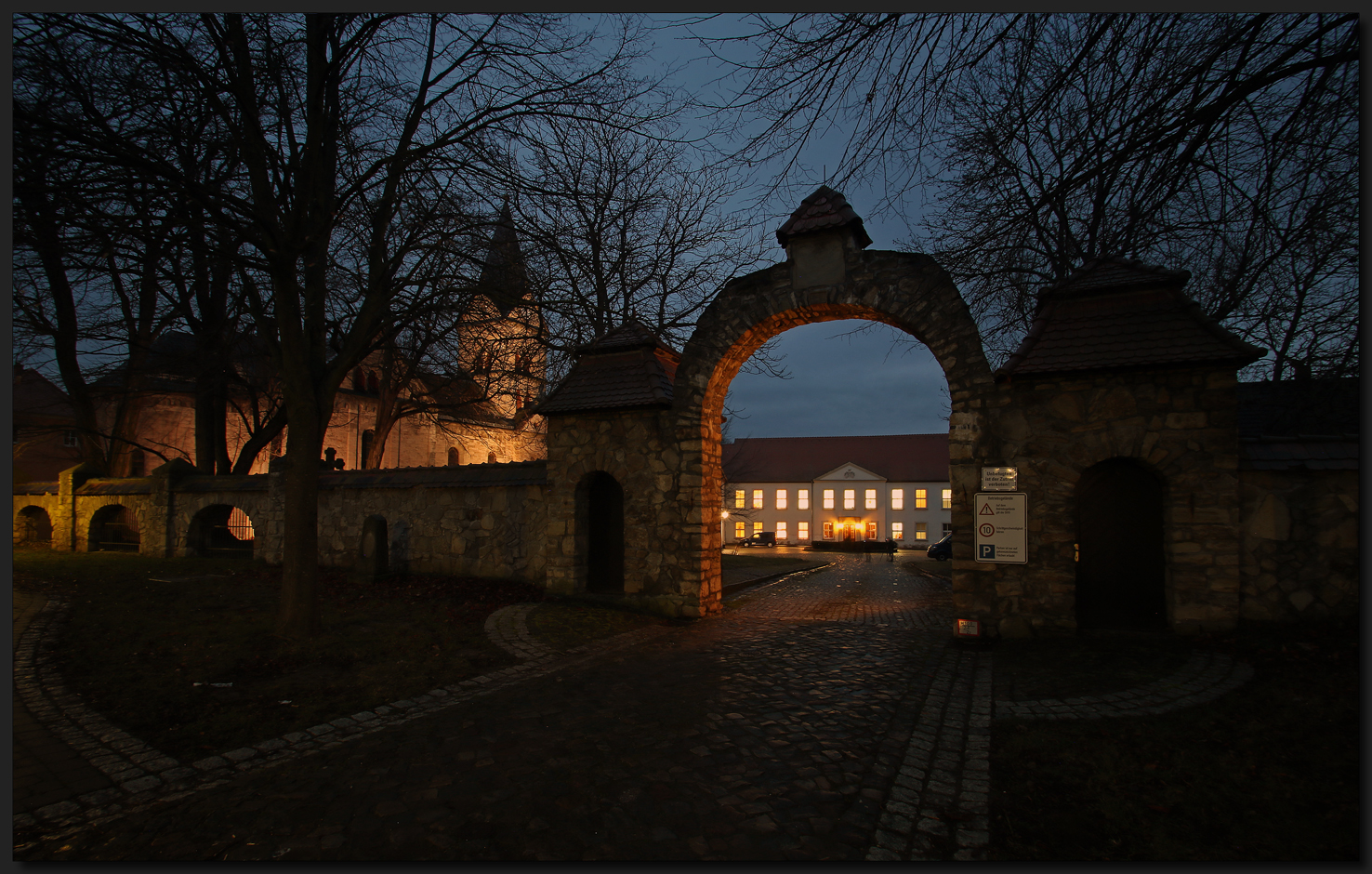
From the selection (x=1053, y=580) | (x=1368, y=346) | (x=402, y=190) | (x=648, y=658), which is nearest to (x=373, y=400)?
(x=402, y=190)

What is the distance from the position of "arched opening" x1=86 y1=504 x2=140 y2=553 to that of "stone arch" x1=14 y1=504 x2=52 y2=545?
2.66 metres

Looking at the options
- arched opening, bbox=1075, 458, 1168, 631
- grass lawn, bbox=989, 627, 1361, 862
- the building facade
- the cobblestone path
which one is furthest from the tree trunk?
the building facade

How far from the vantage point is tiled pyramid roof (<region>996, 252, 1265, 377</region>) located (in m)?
6.93

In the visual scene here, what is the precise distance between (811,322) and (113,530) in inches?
841

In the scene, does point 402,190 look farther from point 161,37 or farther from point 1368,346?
point 1368,346

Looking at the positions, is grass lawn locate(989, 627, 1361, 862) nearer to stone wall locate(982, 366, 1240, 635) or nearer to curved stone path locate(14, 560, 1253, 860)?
curved stone path locate(14, 560, 1253, 860)

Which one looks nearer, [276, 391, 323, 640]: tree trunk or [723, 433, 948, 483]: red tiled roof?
[276, 391, 323, 640]: tree trunk

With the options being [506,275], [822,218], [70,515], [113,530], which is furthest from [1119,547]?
[70,515]

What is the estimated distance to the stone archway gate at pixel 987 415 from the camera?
7023 millimetres

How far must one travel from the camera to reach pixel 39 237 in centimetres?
524

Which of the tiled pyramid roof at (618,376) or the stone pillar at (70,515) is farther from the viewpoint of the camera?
the stone pillar at (70,515)

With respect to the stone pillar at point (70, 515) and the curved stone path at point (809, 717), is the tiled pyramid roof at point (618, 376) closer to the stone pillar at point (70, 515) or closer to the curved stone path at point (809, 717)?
the curved stone path at point (809, 717)

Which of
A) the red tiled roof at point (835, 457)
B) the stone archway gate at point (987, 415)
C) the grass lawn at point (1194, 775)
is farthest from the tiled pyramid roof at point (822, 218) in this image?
the red tiled roof at point (835, 457)

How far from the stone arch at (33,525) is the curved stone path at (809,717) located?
1553cm
